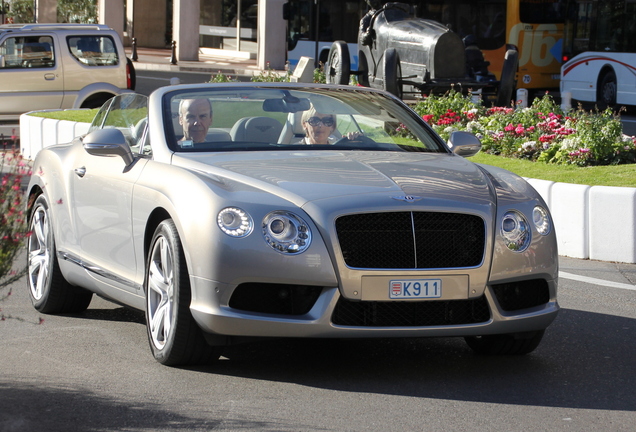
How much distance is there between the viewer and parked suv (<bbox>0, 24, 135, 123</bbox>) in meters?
21.4

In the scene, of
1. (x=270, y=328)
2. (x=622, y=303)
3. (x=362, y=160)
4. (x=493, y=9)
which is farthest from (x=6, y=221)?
(x=493, y=9)

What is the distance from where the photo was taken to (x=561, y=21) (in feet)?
101

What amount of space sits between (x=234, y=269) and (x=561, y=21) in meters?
26.9

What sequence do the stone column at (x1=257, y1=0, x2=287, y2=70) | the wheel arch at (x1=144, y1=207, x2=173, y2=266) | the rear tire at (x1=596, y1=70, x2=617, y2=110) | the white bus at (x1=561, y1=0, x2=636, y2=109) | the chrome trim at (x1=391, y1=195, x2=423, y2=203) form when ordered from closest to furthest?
the chrome trim at (x1=391, y1=195, x2=423, y2=203) → the wheel arch at (x1=144, y1=207, x2=173, y2=266) → the white bus at (x1=561, y1=0, x2=636, y2=109) → the rear tire at (x1=596, y1=70, x2=617, y2=110) → the stone column at (x1=257, y1=0, x2=287, y2=70)

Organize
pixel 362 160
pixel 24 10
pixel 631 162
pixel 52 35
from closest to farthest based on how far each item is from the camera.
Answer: pixel 362 160, pixel 631 162, pixel 52 35, pixel 24 10

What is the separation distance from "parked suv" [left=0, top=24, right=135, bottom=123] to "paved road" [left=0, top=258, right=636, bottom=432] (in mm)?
15214

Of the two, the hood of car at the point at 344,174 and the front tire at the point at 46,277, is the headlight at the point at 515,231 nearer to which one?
the hood of car at the point at 344,174

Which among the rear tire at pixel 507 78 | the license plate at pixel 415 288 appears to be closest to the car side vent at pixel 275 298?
the license plate at pixel 415 288

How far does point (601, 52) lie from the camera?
2798 cm

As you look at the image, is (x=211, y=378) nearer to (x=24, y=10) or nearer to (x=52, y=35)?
(x=52, y=35)

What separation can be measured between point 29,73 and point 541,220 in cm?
1707

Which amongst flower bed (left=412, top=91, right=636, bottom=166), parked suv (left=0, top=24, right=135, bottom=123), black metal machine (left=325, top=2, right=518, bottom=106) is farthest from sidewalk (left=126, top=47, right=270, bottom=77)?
flower bed (left=412, top=91, right=636, bottom=166)

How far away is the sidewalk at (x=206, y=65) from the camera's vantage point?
4219 centimetres

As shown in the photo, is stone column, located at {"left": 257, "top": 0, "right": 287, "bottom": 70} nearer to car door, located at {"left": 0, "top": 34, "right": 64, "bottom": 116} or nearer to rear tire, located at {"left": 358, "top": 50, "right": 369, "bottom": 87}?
rear tire, located at {"left": 358, "top": 50, "right": 369, "bottom": 87}
